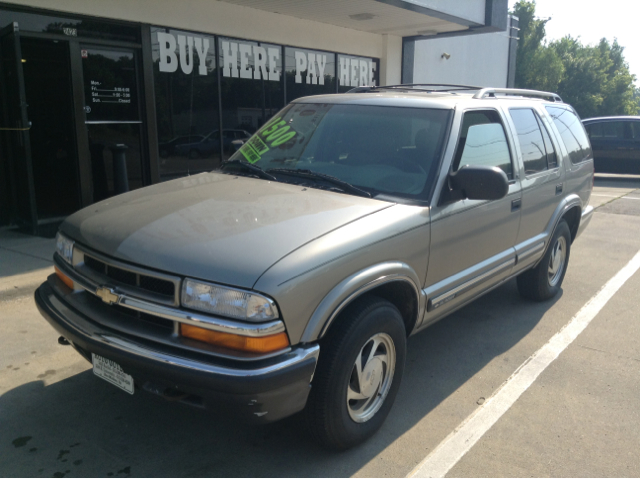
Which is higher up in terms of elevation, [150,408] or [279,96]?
[279,96]

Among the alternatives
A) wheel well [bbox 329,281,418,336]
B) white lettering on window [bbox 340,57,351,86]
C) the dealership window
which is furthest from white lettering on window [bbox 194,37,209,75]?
wheel well [bbox 329,281,418,336]

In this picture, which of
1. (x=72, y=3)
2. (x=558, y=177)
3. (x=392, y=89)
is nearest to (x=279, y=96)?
(x=72, y=3)

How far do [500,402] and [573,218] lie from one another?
2.90m

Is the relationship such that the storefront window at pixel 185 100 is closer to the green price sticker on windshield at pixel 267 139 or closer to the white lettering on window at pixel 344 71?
the white lettering on window at pixel 344 71

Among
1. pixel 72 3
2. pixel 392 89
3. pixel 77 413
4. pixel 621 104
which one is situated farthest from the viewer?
pixel 621 104

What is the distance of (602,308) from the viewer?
557 centimetres

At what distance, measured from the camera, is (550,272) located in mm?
5660

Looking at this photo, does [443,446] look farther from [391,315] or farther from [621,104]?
[621,104]

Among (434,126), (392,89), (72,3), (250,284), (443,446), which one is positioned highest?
(72,3)

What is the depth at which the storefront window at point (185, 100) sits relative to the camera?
899 cm

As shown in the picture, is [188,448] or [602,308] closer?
[188,448]

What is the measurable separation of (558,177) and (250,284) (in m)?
3.74

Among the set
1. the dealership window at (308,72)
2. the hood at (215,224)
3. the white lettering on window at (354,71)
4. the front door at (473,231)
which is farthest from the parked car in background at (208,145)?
the front door at (473,231)

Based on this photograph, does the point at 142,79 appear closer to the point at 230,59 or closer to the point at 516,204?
the point at 230,59
